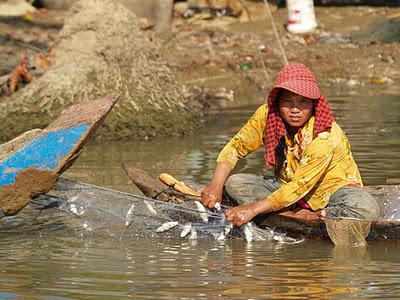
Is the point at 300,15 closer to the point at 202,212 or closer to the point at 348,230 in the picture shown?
the point at 202,212

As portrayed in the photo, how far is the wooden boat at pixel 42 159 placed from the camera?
6828 mm

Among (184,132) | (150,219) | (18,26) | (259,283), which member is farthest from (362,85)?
(259,283)

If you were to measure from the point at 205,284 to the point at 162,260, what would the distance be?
715 millimetres

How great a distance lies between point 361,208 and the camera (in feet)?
23.0

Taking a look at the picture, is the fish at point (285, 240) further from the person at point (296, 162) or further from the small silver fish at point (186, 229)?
the small silver fish at point (186, 229)

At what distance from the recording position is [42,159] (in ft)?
22.5

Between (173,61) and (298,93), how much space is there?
9255 millimetres

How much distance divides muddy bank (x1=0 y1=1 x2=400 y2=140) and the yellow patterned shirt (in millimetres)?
4264

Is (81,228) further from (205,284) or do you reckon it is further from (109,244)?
(205,284)

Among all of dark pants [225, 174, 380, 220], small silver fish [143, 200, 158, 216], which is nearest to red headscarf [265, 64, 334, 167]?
dark pants [225, 174, 380, 220]

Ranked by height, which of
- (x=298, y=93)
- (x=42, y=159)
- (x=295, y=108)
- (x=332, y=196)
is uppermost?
(x=298, y=93)

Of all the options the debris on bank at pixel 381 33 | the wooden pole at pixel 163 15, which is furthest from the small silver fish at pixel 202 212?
the wooden pole at pixel 163 15

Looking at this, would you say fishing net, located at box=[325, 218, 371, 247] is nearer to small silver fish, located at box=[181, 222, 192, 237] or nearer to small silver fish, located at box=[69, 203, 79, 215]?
small silver fish, located at box=[181, 222, 192, 237]

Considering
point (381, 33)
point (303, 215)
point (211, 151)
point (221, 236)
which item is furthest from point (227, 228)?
point (381, 33)
